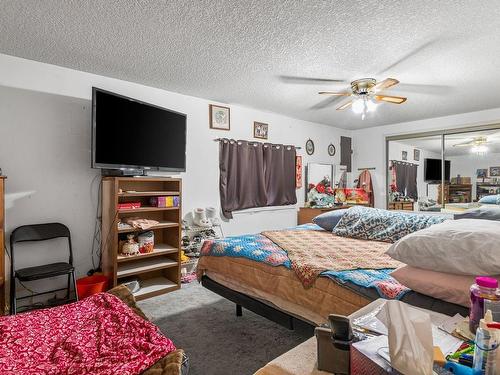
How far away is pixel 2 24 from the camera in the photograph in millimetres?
2141

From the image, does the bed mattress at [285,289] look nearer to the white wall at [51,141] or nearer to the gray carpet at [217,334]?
the gray carpet at [217,334]

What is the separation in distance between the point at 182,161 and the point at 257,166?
1384 mm

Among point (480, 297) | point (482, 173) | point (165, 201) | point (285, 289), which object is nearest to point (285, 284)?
point (285, 289)

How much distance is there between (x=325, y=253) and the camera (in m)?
2.14

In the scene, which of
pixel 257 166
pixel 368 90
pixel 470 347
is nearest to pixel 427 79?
pixel 368 90

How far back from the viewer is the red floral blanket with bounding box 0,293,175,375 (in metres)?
1.34

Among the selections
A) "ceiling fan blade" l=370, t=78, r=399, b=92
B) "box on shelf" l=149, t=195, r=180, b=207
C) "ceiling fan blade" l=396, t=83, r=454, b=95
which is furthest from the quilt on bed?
"ceiling fan blade" l=396, t=83, r=454, b=95

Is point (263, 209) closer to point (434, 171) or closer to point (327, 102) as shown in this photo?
point (327, 102)

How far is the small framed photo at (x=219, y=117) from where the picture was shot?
408cm

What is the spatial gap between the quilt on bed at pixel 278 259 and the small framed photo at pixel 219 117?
2.01 m

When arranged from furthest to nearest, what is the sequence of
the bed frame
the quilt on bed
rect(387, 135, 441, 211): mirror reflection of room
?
rect(387, 135, 441, 211): mirror reflection of room, the bed frame, the quilt on bed

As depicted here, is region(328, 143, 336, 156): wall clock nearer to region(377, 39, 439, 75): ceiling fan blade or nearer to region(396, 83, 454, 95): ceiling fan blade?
region(396, 83, 454, 95): ceiling fan blade

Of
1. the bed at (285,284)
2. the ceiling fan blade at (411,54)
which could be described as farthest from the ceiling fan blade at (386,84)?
the bed at (285,284)

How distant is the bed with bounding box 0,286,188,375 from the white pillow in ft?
4.08
